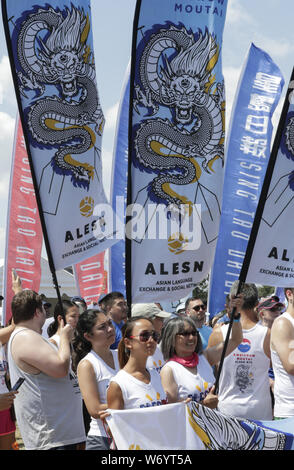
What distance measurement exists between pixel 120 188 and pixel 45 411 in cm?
646

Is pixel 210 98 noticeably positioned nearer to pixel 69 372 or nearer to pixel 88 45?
pixel 88 45

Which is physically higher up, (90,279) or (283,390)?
(283,390)

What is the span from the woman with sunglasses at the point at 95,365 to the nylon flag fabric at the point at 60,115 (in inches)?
34.6

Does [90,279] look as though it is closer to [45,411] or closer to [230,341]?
[230,341]

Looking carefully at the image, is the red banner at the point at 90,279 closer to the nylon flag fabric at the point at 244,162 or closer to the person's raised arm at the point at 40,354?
the nylon flag fabric at the point at 244,162

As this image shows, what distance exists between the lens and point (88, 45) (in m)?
5.87

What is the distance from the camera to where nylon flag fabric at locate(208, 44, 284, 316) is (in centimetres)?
940

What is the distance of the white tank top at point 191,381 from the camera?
4445 millimetres

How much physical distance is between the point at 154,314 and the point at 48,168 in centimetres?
158

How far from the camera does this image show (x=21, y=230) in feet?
34.7

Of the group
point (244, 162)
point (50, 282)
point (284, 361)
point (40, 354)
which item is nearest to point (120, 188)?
point (244, 162)

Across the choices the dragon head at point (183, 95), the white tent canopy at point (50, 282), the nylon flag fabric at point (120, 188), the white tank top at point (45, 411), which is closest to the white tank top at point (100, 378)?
the white tank top at point (45, 411)

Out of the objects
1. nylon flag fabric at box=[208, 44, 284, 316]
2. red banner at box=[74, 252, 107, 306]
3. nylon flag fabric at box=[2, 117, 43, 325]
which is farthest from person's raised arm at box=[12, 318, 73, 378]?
red banner at box=[74, 252, 107, 306]
